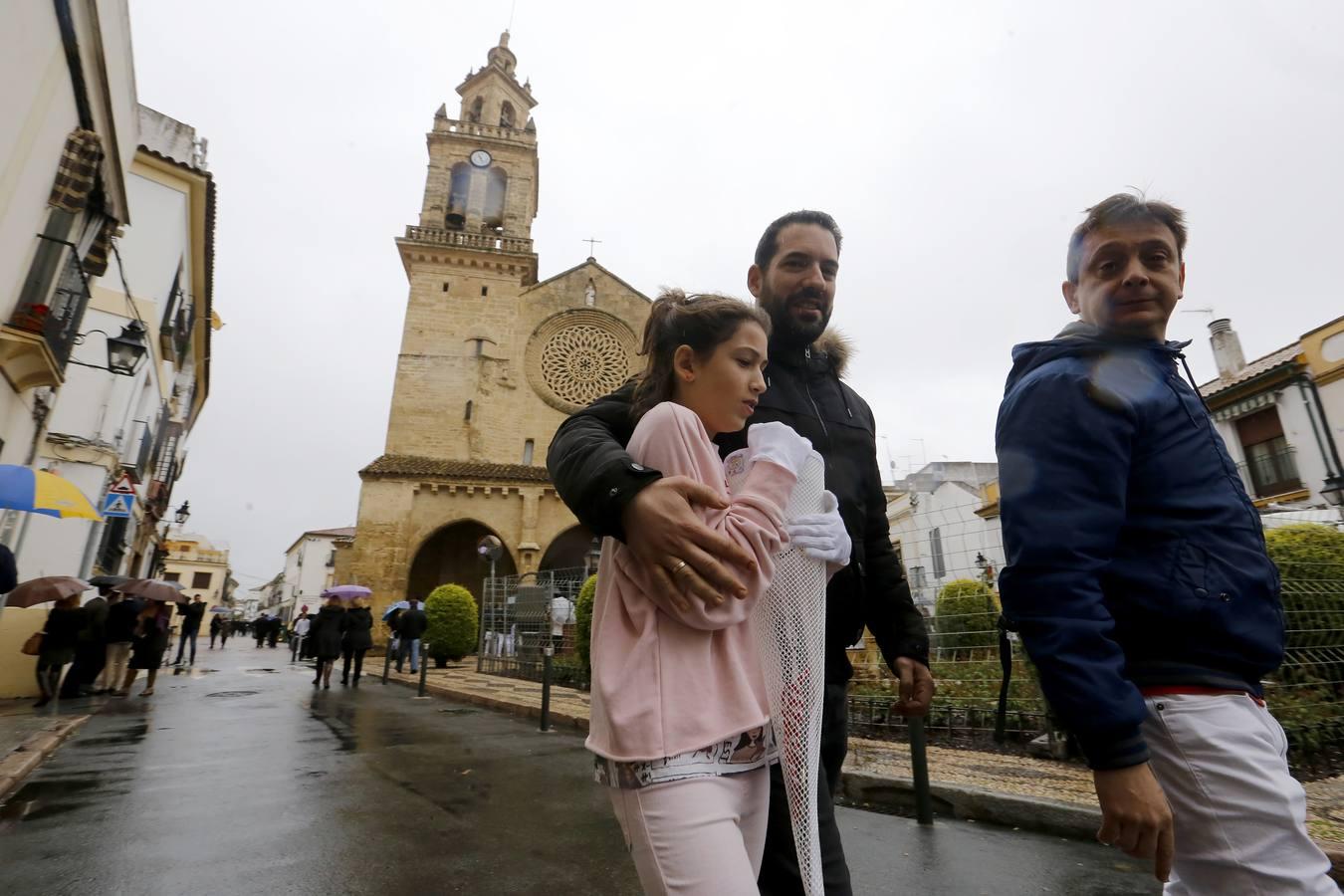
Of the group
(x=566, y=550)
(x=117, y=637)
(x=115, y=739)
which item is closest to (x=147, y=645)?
(x=117, y=637)

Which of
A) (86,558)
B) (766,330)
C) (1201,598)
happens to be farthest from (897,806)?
(86,558)

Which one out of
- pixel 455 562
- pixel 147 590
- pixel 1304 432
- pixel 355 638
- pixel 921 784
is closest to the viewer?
pixel 921 784

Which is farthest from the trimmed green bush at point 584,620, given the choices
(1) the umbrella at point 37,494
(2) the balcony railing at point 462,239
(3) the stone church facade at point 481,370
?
(2) the balcony railing at point 462,239

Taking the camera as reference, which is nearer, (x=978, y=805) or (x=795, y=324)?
(x=795, y=324)

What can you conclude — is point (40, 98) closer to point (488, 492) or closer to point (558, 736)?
point (558, 736)

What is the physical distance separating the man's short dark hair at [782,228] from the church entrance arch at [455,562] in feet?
67.2

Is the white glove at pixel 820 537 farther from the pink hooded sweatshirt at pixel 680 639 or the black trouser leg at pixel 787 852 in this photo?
the black trouser leg at pixel 787 852


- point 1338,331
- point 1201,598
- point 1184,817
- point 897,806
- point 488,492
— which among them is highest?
point 1338,331

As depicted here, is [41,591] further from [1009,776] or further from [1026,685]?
[1026,685]

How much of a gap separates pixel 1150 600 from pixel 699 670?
0.92m

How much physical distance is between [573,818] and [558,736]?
9.37 feet

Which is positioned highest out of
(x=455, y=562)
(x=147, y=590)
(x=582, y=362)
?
(x=582, y=362)

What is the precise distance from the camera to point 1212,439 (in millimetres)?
1481

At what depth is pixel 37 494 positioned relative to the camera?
6.29 m
